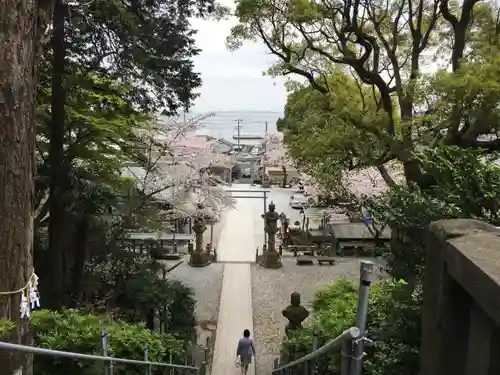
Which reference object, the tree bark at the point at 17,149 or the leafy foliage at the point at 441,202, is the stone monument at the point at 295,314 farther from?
the tree bark at the point at 17,149

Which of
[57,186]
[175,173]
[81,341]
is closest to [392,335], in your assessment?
Result: [81,341]

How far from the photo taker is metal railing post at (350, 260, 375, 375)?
1985 millimetres

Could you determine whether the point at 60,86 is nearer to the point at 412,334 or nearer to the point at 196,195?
the point at 412,334

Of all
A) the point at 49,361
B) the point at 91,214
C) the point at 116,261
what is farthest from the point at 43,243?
the point at 49,361

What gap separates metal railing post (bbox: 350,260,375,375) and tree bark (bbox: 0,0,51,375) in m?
3.28

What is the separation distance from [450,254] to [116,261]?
1051 cm

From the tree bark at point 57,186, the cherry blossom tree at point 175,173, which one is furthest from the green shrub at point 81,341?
the cherry blossom tree at point 175,173

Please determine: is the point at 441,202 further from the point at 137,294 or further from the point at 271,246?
the point at 271,246

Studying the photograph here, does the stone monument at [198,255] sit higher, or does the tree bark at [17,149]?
the tree bark at [17,149]

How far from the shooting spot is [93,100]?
33.7 ft

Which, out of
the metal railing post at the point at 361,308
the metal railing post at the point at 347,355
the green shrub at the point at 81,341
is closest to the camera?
the metal railing post at the point at 361,308

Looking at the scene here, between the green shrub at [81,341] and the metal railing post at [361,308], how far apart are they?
4138 mm

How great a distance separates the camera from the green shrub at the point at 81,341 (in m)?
5.48

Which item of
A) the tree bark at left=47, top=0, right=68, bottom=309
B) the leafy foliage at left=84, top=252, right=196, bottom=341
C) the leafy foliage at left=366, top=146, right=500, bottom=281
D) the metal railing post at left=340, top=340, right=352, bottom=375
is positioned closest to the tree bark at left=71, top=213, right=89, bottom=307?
the leafy foliage at left=84, top=252, right=196, bottom=341
